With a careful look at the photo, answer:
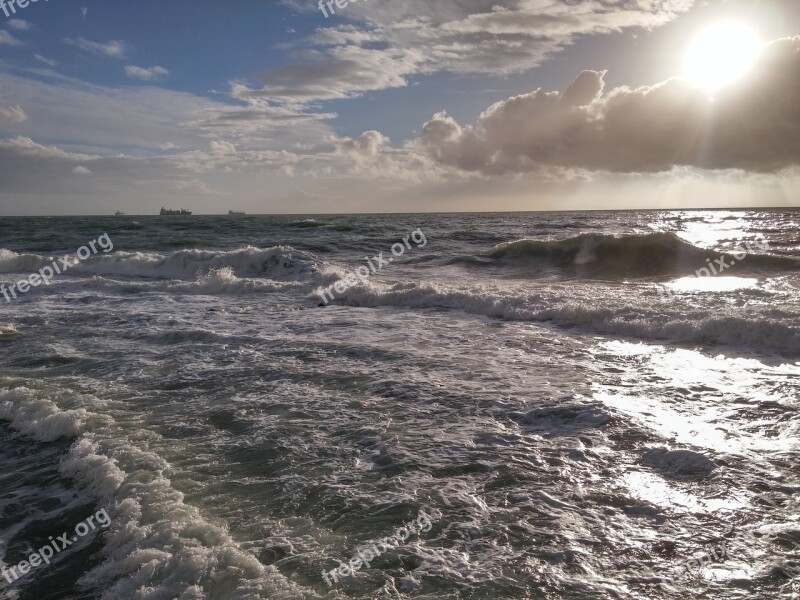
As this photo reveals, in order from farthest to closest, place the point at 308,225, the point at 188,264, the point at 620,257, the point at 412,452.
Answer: the point at 308,225 → the point at 188,264 → the point at 620,257 → the point at 412,452

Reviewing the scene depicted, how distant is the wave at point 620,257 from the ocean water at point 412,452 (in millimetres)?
8551

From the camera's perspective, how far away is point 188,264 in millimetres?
25156

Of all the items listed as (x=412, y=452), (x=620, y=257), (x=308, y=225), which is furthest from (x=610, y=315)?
(x=308, y=225)

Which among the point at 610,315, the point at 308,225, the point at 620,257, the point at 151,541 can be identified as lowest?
the point at 151,541

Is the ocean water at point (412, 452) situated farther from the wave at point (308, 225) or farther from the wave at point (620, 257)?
the wave at point (308, 225)

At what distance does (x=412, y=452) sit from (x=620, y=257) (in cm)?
2072

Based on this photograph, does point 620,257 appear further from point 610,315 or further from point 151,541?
point 151,541

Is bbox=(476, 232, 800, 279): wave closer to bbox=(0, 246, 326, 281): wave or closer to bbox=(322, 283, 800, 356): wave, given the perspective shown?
bbox=(322, 283, 800, 356): wave

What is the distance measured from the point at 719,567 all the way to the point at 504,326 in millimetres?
8172

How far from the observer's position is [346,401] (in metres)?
6.79

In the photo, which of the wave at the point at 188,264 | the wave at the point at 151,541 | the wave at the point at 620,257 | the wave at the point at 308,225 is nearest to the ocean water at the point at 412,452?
the wave at the point at 151,541

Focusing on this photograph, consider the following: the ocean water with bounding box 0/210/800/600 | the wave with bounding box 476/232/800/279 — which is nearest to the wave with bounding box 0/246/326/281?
the wave with bounding box 476/232/800/279

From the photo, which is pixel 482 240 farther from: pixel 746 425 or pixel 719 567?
pixel 719 567

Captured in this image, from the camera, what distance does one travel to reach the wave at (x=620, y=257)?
20450 millimetres
